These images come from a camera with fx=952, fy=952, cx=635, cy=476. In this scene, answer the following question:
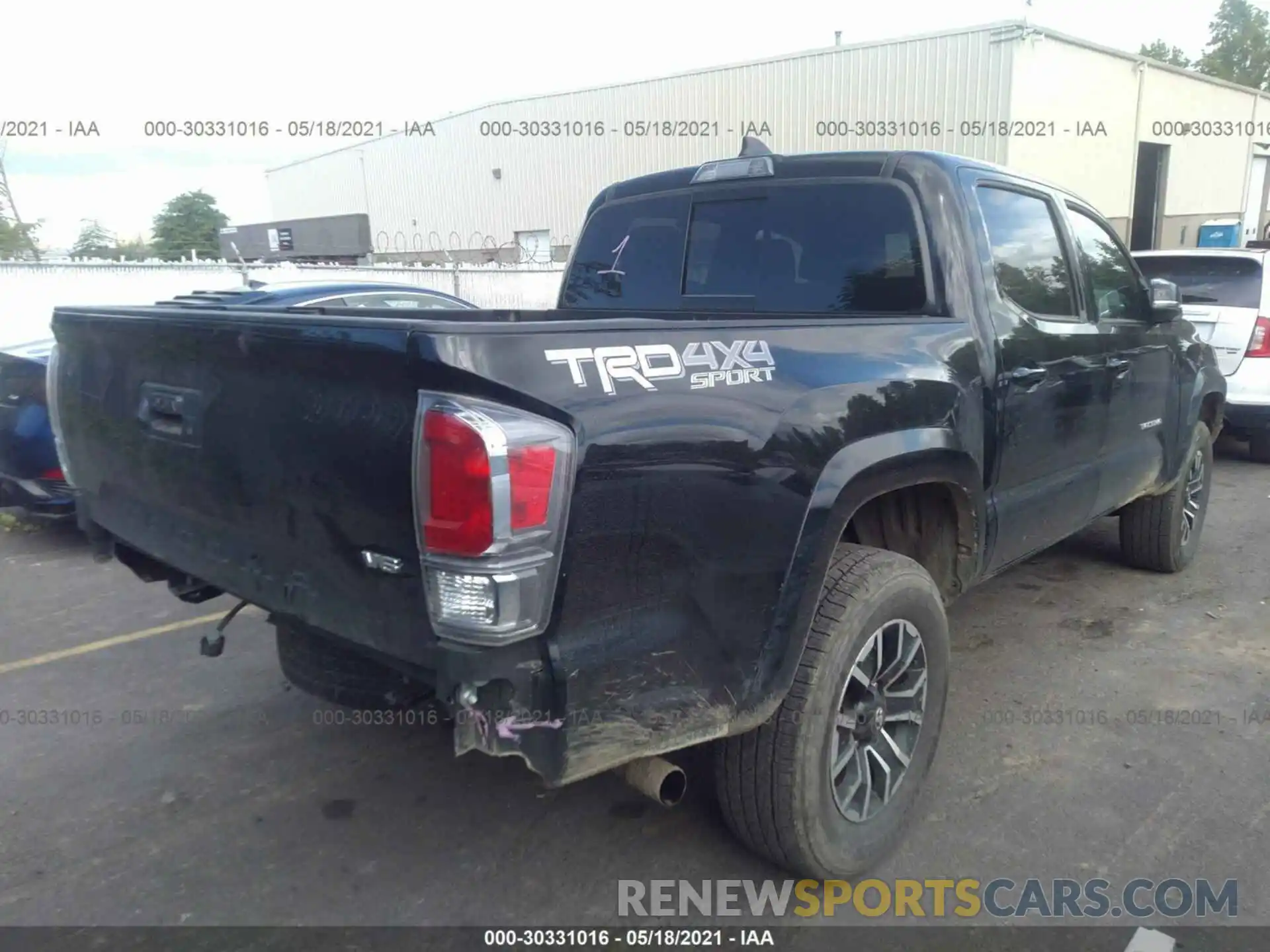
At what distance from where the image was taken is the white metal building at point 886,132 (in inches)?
689

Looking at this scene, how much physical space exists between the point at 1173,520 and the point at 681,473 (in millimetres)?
4143

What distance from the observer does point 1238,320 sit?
25.5 ft

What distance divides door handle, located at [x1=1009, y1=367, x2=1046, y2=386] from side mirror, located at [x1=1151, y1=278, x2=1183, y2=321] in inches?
55.7

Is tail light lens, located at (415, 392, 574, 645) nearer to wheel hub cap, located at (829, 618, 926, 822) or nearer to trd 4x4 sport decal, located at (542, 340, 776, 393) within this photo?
trd 4x4 sport decal, located at (542, 340, 776, 393)

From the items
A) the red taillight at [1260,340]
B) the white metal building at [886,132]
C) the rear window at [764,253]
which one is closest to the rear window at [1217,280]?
the red taillight at [1260,340]

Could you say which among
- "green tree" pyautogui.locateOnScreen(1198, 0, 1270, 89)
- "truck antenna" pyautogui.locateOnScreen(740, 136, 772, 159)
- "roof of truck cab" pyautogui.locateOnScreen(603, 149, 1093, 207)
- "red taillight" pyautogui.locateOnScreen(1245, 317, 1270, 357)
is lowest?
"red taillight" pyautogui.locateOnScreen(1245, 317, 1270, 357)

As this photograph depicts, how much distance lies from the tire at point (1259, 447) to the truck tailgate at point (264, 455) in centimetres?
849

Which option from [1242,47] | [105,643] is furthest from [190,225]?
[1242,47]

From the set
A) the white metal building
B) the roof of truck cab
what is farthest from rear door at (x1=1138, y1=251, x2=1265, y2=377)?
the white metal building

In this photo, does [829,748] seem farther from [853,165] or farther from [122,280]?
[122,280]

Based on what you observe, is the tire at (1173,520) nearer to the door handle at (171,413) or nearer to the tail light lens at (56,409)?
the door handle at (171,413)

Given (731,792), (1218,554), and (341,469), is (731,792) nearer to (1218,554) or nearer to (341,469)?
(341,469)

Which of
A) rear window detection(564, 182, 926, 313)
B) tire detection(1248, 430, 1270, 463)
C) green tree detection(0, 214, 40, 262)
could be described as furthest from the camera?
green tree detection(0, 214, 40, 262)

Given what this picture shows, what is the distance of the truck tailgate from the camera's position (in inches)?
80.7
